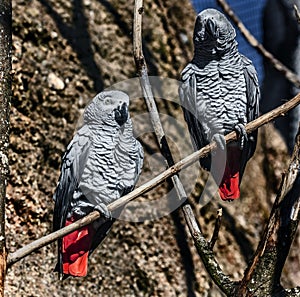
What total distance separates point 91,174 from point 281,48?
3.24ft

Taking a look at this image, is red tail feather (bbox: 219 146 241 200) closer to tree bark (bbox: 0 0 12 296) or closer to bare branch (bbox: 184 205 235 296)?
bare branch (bbox: 184 205 235 296)

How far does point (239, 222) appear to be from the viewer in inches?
98.3

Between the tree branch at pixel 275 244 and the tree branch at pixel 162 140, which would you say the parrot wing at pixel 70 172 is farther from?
the tree branch at pixel 275 244

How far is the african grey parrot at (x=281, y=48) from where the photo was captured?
7.49 feet

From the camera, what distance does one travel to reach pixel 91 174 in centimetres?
160

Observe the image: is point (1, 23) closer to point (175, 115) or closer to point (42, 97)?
point (42, 97)

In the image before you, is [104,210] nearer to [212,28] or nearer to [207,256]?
[207,256]

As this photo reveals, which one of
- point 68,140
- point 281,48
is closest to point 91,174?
point 68,140

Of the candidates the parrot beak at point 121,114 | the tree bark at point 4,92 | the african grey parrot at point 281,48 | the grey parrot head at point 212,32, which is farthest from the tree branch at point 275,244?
the african grey parrot at point 281,48

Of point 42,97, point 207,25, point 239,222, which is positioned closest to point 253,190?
point 239,222

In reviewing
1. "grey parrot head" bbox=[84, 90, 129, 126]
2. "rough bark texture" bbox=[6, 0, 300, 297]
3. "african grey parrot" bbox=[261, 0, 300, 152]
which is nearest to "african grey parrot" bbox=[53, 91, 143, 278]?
"grey parrot head" bbox=[84, 90, 129, 126]

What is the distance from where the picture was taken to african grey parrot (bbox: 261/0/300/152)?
2.28 metres

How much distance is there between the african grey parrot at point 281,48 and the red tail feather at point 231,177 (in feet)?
2.26

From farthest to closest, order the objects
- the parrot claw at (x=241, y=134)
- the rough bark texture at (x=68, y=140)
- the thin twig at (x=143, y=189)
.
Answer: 1. the rough bark texture at (x=68, y=140)
2. the parrot claw at (x=241, y=134)
3. the thin twig at (x=143, y=189)
